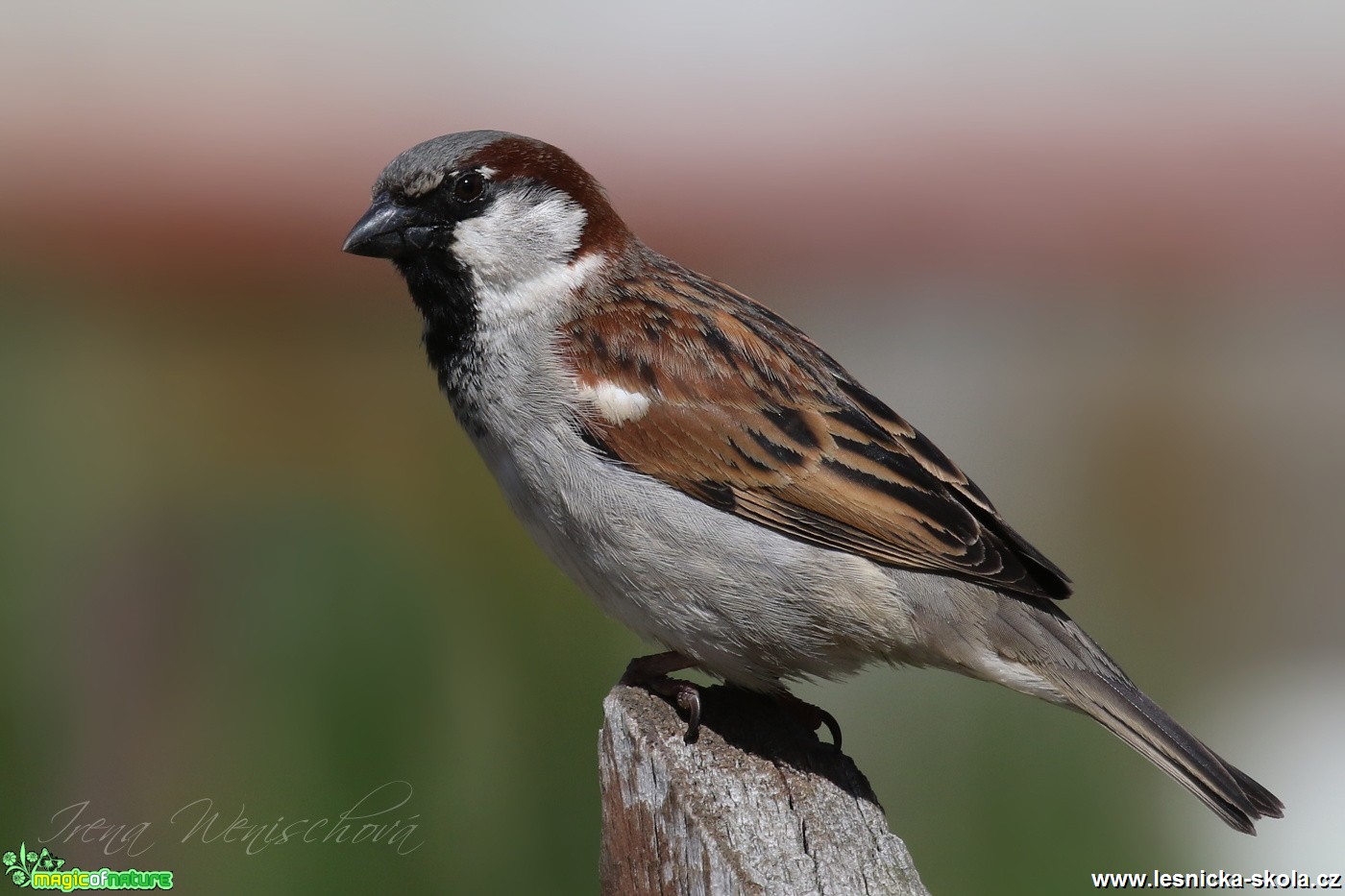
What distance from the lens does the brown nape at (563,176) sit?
289 centimetres

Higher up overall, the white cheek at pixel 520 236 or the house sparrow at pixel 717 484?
the white cheek at pixel 520 236

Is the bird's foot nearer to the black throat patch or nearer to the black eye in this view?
the black throat patch

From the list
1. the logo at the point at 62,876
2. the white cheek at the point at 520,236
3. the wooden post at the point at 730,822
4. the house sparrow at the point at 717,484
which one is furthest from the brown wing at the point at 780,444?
the logo at the point at 62,876

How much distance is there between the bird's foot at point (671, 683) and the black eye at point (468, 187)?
909mm

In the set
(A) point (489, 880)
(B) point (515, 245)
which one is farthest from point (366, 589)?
(B) point (515, 245)

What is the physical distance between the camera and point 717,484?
8.77ft

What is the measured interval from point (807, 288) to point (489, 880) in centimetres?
396

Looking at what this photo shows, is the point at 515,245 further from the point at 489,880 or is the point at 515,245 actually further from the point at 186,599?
the point at 186,599

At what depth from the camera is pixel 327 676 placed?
3979 mm

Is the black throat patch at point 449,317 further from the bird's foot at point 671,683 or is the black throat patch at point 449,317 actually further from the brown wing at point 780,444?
the bird's foot at point 671,683

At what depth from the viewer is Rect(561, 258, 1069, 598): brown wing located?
2652 millimetres

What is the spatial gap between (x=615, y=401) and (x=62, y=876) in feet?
4.46

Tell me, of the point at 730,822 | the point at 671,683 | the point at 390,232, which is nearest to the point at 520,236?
the point at 390,232

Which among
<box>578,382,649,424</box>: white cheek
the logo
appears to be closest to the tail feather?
<box>578,382,649,424</box>: white cheek
